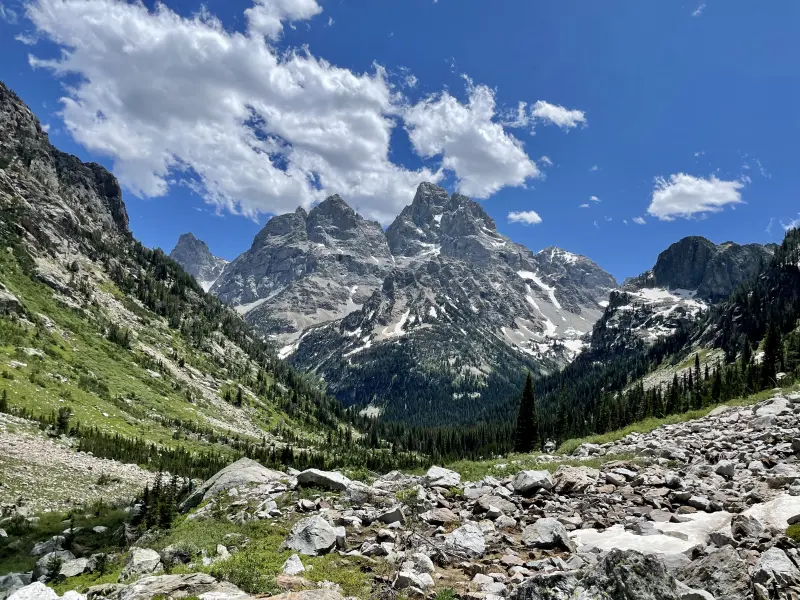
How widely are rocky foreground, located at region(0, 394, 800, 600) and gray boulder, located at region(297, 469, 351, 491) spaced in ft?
0.18

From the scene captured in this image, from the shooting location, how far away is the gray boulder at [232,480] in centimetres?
2553

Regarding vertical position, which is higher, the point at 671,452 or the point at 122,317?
the point at 122,317

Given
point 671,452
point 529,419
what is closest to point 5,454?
point 671,452

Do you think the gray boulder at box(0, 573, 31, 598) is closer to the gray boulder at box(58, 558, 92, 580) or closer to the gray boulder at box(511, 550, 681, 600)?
the gray boulder at box(58, 558, 92, 580)

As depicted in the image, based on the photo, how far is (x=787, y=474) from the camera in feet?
50.9

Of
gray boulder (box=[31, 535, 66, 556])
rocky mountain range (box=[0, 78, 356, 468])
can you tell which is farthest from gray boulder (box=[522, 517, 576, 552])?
rocky mountain range (box=[0, 78, 356, 468])

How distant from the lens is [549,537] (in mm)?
12945

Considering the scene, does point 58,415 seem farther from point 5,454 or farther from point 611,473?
point 611,473

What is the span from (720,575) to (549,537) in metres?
5.18

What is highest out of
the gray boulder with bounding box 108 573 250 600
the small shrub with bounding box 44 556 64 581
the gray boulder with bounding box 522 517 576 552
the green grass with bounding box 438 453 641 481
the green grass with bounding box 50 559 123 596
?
the green grass with bounding box 438 453 641 481

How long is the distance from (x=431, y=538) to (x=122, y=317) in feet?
523

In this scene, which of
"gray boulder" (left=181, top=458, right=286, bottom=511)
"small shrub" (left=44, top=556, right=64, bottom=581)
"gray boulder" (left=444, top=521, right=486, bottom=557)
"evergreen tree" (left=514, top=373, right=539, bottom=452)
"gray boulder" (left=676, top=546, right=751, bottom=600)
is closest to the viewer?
"gray boulder" (left=676, top=546, right=751, bottom=600)

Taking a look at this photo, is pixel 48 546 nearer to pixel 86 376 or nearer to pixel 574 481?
pixel 574 481

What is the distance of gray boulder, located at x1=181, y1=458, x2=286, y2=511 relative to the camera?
25.5 m
